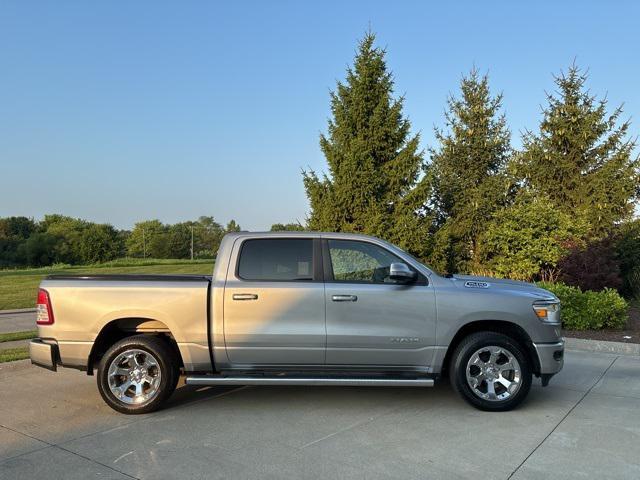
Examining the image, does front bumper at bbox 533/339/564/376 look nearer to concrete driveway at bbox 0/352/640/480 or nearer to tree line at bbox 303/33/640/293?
concrete driveway at bbox 0/352/640/480

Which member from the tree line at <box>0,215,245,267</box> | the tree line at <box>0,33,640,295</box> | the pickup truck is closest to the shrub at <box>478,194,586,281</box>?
the tree line at <box>0,33,640,295</box>

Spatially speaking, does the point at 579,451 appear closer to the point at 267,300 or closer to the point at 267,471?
the point at 267,471

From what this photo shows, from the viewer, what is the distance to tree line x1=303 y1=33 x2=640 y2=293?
1389 centimetres

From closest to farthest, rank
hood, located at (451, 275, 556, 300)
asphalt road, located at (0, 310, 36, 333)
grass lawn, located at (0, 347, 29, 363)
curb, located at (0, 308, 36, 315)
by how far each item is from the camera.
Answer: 1. hood, located at (451, 275, 556, 300)
2. grass lawn, located at (0, 347, 29, 363)
3. asphalt road, located at (0, 310, 36, 333)
4. curb, located at (0, 308, 36, 315)

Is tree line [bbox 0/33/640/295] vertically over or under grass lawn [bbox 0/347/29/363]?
over

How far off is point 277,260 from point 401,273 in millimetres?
1293

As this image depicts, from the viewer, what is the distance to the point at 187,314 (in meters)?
5.02

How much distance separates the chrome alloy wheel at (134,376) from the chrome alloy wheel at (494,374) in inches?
124

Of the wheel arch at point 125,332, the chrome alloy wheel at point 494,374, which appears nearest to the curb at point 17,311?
the wheel arch at point 125,332

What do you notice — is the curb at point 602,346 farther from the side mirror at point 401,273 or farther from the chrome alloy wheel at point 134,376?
the chrome alloy wheel at point 134,376

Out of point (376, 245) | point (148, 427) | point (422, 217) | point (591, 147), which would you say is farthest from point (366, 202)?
point (148, 427)

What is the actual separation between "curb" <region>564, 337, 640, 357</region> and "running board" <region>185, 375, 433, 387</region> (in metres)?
4.51

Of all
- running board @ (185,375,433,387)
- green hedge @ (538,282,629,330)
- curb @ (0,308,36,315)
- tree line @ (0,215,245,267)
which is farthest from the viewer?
tree line @ (0,215,245,267)

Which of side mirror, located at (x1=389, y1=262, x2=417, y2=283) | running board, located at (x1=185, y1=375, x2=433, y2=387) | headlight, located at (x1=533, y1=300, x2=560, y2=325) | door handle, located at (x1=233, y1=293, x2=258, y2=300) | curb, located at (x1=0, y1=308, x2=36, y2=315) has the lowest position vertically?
curb, located at (x1=0, y1=308, x2=36, y2=315)
